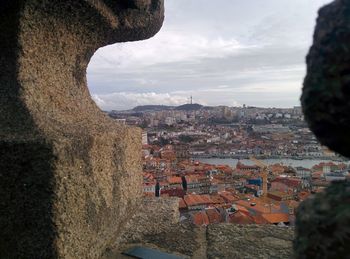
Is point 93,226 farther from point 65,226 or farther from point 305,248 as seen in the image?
point 305,248

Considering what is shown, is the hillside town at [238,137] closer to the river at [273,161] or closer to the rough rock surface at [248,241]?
the river at [273,161]

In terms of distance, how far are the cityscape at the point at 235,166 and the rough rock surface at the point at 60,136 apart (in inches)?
38.5

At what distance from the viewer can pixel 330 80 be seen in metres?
0.59

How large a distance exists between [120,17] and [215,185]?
2293 cm

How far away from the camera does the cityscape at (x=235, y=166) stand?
837 cm

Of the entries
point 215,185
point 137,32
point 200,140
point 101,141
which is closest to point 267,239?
point 101,141

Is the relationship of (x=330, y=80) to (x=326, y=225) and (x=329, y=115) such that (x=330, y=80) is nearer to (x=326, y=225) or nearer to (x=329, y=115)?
(x=329, y=115)

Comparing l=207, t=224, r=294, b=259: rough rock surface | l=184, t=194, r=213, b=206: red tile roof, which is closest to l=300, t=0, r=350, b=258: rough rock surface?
l=207, t=224, r=294, b=259: rough rock surface

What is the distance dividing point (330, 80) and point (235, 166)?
135 feet

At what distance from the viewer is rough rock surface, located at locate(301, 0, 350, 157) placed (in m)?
0.58

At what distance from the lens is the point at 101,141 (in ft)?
6.82

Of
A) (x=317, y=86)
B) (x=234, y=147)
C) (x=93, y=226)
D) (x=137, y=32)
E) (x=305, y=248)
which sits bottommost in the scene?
(x=234, y=147)

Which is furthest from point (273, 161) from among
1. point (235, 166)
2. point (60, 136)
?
point (60, 136)

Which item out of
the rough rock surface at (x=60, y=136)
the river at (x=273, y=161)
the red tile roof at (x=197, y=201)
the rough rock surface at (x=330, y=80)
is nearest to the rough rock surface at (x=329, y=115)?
the rough rock surface at (x=330, y=80)
